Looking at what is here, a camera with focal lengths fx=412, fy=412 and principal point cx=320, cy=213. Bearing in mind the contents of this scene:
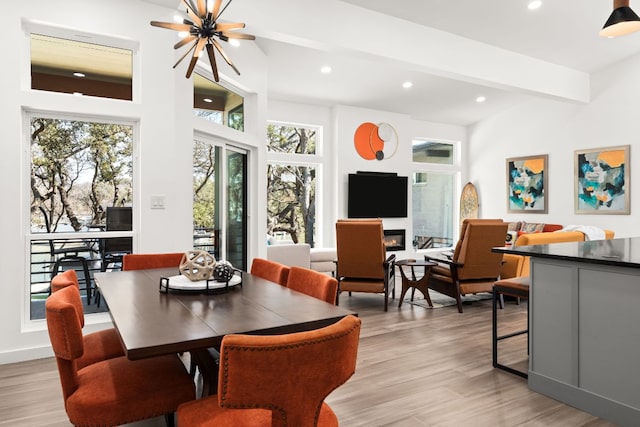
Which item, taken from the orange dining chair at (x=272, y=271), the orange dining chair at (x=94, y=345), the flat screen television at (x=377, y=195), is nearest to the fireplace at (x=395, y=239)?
the flat screen television at (x=377, y=195)

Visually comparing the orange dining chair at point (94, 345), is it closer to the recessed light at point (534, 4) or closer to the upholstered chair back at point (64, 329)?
the upholstered chair back at point (64, 329)

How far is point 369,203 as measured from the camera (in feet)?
26.8

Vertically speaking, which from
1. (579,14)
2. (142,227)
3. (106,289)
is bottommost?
(106,289)

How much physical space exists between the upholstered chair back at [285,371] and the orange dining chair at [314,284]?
2.27ft

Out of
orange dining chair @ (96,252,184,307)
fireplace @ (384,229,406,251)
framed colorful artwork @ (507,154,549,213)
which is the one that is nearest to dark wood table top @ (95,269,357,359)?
orange dining chair @ (96,252,184,307)

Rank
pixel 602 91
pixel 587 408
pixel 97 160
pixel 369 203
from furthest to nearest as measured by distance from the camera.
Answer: pixel 369 203
pixel 602 91
pixel 97 160
pixel 587 408

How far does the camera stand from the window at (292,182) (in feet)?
25.4

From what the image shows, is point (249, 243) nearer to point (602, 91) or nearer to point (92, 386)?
point (92, 386)

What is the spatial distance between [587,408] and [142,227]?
11.6 feet

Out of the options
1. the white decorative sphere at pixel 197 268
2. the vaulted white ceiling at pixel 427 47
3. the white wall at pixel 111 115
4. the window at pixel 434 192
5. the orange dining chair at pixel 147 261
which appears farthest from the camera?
the window at pixel 434 192

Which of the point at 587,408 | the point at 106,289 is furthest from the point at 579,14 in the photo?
the point at 106,289

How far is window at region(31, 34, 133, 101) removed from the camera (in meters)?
3.38

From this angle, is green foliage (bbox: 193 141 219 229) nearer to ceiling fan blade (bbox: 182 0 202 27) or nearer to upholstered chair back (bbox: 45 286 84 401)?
ceiling fan blade (bbox: 182 0 202 27)

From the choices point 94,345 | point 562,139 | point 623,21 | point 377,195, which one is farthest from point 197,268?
point 562,139
